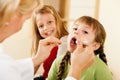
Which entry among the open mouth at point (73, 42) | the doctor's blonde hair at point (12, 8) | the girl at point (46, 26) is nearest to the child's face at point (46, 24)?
the girl at point (46, 26)

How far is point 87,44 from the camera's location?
1.14 m

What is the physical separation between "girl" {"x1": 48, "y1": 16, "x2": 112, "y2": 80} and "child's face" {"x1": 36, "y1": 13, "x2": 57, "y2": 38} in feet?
1.00

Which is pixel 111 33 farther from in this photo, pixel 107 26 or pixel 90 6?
pixel 90 6

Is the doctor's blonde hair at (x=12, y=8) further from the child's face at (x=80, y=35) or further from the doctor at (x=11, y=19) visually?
the child's face at (x=80, y=35)

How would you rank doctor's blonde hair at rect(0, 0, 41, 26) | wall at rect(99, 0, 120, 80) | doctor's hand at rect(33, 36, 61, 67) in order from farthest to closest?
wall at rect(99, 0, 120, 80) → doctor's hand at rect(33, 36, 61, 67) → doctor's blonde hair at rect(0, 0, 41, 26)

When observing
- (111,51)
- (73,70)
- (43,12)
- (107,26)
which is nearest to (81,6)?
(107,26)

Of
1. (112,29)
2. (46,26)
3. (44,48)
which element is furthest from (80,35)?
(112,29)

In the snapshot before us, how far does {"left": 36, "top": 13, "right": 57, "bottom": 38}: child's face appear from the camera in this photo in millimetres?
1594

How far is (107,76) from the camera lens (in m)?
1.18

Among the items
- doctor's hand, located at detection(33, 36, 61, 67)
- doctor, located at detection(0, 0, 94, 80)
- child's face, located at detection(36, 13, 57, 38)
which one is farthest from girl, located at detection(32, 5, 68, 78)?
doctor, located at detection(0, 0, 94, 80)

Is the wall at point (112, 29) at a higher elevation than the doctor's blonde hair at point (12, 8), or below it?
below

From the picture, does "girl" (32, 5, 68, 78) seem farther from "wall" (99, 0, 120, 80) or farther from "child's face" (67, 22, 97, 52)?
"wall" (99, 0, 120, 80)

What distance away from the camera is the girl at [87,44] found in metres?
1.18

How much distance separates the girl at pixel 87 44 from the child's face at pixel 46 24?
1.00 feet
